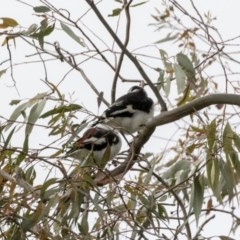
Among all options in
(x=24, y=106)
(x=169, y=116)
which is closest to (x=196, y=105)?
(x=169, y=116)

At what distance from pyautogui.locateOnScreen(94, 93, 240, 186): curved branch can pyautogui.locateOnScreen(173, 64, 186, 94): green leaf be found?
0.09 meters

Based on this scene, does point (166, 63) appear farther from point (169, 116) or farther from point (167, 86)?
point (169, 116)

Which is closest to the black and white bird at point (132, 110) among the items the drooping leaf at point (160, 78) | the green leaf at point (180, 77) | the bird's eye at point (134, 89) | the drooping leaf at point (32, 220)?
the bird's eye at point (134, 89)

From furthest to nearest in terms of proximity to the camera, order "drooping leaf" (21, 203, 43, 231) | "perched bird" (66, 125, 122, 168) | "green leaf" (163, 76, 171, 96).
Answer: "green leaf" (163, 76, 171, 96)
"perched bird" (66, 125, 122, 168)
"drooping leaf" (21, 203, 43, 231)

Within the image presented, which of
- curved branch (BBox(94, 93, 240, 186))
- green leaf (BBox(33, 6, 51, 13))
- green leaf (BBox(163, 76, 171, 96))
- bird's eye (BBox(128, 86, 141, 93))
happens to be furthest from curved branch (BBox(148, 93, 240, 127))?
bird's eye (BBox(128, 86, 141, 93))

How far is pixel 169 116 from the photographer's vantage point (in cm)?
249

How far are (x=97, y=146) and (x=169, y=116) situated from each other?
454mm

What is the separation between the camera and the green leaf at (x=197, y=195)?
2438 mm

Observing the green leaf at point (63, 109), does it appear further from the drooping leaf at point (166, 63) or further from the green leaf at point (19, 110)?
the drooping leaf at point (166, 63)

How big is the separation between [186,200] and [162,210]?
21 cm

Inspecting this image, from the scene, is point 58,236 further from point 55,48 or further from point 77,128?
point 55,48

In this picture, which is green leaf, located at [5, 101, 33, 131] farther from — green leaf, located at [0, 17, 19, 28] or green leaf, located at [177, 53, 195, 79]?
green leaf, located at [177, 53, 195, 79]

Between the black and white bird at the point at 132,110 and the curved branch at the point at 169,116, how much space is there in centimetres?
32

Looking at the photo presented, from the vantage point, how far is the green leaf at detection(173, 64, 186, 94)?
2.57m
